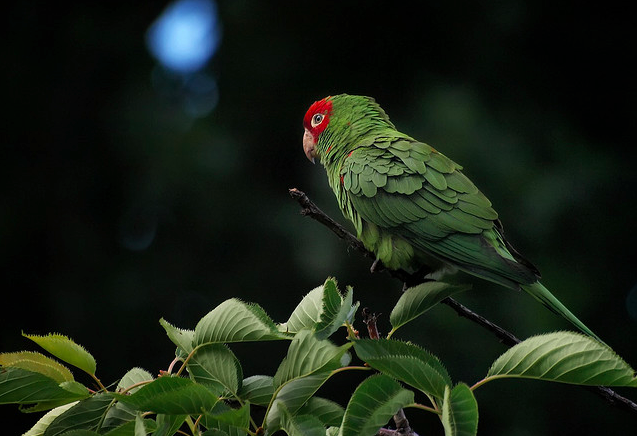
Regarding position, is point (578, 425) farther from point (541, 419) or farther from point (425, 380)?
point (425, 380)

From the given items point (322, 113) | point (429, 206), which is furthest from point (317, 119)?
point (429, 206)

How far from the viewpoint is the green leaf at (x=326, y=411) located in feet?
4.20

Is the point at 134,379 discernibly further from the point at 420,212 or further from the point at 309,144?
the point at 309,144

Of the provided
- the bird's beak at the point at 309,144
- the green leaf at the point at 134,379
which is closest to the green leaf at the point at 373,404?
the green leaf at the point at 134,379

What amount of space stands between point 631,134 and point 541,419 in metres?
2.94

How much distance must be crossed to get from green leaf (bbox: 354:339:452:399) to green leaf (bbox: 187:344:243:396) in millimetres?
274

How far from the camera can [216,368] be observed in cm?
131

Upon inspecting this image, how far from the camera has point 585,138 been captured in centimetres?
704

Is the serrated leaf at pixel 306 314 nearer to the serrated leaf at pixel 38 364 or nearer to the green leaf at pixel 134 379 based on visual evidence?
the green leaf at pixel 134 379

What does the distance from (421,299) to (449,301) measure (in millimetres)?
462

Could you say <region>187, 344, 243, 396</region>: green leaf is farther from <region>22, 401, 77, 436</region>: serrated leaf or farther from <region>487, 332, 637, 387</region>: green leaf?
<region>487, 332, 637, 387</region>: green leaf

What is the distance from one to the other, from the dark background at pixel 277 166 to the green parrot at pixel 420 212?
3.41 metres

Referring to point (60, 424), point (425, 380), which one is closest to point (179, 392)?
point (60, 424)

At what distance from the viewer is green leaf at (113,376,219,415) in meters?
1.12
